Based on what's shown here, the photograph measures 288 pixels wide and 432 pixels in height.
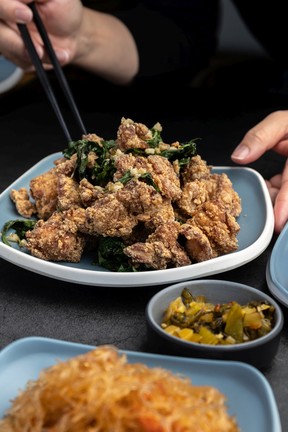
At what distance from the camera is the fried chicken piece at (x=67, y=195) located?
93.1 inches

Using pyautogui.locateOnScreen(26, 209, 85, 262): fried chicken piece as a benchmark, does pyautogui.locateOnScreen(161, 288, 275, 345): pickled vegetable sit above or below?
below

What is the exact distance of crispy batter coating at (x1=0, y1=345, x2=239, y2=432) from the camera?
4.26 ft

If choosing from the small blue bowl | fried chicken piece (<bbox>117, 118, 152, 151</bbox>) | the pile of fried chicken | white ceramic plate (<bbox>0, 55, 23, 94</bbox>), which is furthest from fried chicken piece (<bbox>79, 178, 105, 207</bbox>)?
white ceramic plate (<bbox>0, 55, 23, 94</bbox>)

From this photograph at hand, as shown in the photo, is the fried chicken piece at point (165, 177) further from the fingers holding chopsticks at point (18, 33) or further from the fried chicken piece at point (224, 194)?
the fingers holding chopsticks at point (18, 33)

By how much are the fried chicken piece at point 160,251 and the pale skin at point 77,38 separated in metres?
1.43

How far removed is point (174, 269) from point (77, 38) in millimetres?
2214

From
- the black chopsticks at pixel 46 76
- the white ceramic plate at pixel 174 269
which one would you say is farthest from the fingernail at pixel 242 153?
the black chopsticks at pixel 46 76

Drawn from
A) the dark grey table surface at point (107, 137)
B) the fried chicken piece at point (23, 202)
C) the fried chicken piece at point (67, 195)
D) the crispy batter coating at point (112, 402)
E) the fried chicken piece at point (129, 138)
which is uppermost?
the crispy batter coating at point (112, 402)

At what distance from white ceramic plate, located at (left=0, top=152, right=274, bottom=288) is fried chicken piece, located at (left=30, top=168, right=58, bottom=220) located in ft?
0.34

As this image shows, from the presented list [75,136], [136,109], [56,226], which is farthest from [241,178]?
[136,109]

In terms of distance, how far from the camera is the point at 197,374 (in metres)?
1.62

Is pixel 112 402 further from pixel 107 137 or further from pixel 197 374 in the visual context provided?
→ pixel 107 137

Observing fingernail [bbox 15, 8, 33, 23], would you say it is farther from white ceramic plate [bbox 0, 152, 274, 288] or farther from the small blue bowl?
the small blue bowl

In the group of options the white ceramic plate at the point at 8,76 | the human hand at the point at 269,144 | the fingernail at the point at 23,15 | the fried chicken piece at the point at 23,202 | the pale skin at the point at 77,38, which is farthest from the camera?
the white ceramic plate at the point at 8,76
